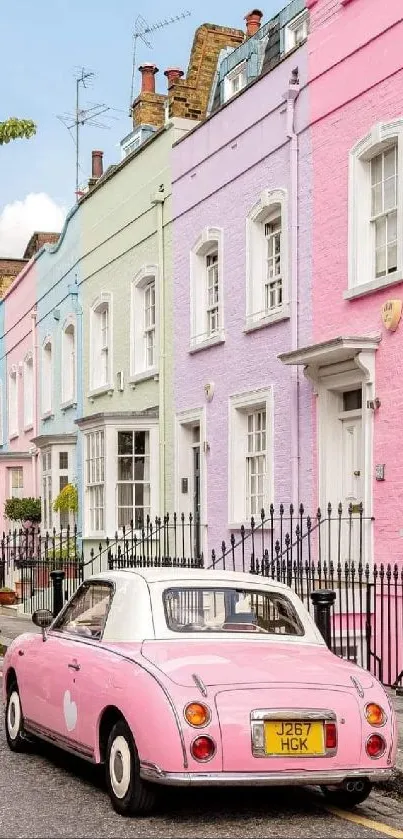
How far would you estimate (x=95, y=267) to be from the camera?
23891 mm

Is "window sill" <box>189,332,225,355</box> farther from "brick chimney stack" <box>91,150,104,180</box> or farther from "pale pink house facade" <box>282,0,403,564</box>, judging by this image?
"brick chimney stack" <box>91,150,104,180</box>

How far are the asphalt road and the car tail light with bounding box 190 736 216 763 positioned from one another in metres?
0.41

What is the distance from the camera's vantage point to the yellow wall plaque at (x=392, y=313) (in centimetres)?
1300

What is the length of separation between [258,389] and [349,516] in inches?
123

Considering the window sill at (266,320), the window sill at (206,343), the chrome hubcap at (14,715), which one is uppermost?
the window sill at (266,320)

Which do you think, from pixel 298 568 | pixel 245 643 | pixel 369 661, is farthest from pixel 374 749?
pixel 298 568

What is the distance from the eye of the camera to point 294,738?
6285 mm

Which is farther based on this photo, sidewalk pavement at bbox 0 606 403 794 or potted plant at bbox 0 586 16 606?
potted plant at bbox 0 586 16 606

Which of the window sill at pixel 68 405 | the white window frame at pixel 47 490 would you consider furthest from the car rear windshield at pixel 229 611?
the white window frame at pixel 47 490

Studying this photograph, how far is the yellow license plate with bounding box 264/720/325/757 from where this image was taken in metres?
6.23

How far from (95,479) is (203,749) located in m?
15.5

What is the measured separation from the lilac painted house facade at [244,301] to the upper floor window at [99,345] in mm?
4237

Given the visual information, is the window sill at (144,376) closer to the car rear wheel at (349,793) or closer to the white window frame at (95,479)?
the white window frame at (95,479)

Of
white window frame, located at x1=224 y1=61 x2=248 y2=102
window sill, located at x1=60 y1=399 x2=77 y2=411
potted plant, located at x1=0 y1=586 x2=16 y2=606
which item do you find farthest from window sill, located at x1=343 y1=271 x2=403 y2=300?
potted plant, located at x1=0 y1=586 x2=16 y2=606
